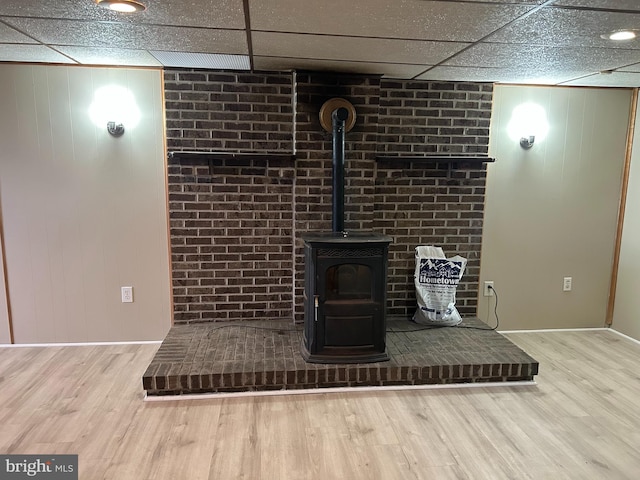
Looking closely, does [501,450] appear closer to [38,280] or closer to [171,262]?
[171,262]

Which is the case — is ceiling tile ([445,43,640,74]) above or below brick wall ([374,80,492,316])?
above

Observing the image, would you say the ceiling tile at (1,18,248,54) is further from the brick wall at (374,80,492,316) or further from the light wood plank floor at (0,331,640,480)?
the light wood plank floor at (0,331,640,480)

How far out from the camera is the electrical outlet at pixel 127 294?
10.8 feet

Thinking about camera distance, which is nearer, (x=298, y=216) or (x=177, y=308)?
(x=298, y=216)

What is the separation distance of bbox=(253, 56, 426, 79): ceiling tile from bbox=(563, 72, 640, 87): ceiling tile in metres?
1.30

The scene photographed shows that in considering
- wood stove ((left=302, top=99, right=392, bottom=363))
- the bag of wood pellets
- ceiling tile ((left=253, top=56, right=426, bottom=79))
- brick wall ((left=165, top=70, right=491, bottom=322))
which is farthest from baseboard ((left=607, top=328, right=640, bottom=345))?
ceiling tile ((left=253, top=56, right=426, bottom=79))

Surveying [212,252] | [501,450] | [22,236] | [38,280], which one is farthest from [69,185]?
[501,450]

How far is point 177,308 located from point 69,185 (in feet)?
3.93

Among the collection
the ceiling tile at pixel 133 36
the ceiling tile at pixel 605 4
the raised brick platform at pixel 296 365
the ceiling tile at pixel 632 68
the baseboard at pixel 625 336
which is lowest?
the baseboard at pixel 625 336

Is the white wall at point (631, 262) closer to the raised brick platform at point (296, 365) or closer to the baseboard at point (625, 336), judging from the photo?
the baseboard at point (625, 336)

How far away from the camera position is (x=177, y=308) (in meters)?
3.34

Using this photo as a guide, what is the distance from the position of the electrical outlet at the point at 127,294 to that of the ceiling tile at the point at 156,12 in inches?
76.4

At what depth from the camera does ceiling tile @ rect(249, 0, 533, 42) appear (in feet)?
5.82

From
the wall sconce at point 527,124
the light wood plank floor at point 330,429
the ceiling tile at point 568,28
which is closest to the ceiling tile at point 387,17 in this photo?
the ceiling tile at point 568,28
